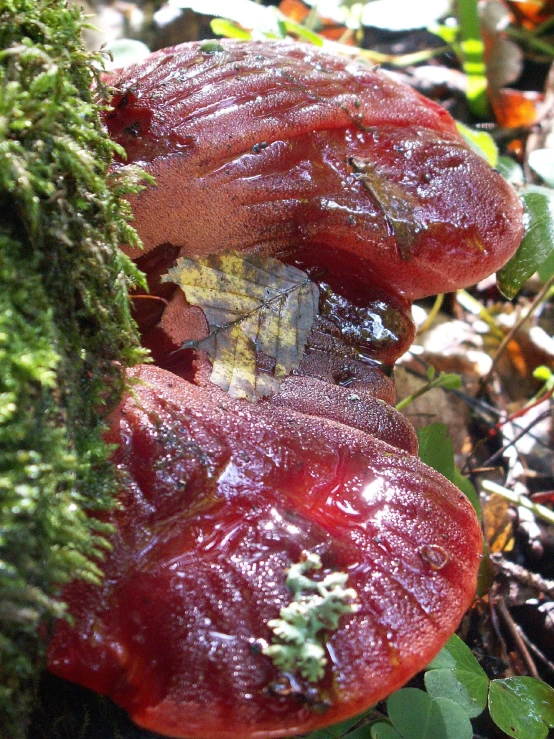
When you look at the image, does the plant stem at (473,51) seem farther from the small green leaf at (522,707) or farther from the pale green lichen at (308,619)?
the pale green lichen at (308,619)

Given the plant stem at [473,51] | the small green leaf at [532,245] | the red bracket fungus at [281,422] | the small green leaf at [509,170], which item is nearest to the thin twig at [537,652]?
the red bracket fungus at [281,422]

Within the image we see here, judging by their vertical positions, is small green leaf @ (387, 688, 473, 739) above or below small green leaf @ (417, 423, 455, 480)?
below

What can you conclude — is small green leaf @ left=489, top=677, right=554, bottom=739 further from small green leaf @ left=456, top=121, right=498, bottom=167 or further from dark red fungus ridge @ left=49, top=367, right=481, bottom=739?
small green leaf @ left=456, top=121, right=498, bottom=167

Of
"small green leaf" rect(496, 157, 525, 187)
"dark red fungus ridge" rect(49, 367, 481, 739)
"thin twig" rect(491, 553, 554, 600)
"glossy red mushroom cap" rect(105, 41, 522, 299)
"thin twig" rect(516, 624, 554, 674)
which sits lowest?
"thin twig" rect(516, 624, 554, 674)

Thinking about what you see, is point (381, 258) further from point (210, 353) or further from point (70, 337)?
point (70, 337)

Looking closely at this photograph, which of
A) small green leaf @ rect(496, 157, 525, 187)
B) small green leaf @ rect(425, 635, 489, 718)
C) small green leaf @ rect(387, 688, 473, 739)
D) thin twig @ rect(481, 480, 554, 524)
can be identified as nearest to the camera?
small green leaf @ rect(387, 688, 473, 739)

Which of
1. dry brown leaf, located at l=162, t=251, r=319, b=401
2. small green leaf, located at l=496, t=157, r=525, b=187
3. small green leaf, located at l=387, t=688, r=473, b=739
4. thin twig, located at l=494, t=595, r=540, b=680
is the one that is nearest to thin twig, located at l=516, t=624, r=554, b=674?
thin twig, located at l=494, t=595, r=540, b=680

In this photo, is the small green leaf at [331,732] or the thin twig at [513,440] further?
the thin twig at [513,440]
